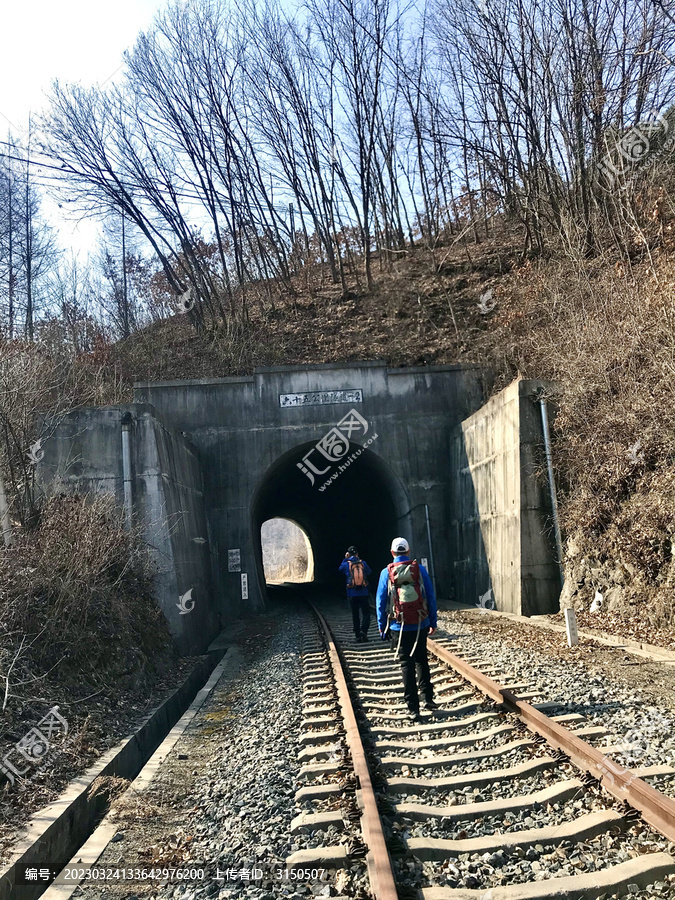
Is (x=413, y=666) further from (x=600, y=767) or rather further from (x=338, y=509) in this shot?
(x=338, y=509)

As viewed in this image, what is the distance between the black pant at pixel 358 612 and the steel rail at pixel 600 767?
17.2 ft

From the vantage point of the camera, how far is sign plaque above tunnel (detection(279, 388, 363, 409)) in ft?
57.3

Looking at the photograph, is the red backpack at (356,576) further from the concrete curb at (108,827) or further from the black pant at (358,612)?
the concrete curb at (108,827)

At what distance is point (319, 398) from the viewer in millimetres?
17469

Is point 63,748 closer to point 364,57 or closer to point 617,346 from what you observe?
point 617,346

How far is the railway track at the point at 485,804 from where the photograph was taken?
10.1ft

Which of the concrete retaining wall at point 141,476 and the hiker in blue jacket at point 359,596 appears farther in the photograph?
the concrete retaining wall at point 141,476

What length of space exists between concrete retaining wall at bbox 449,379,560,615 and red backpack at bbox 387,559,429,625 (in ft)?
18.9

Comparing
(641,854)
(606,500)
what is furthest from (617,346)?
(641,854)

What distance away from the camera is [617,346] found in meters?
10.8

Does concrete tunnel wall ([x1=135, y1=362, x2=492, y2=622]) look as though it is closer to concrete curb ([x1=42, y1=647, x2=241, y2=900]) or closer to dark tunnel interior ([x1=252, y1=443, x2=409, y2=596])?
dark tunnel interior ([x1=252, y1=443, x2=409, y2=596])

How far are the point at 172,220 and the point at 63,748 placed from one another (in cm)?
2040

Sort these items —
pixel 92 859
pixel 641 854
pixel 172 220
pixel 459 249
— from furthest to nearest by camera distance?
1. pixel 459 249
2. pixel 172 220
3. pixel 92 859
4. pixel 641 854

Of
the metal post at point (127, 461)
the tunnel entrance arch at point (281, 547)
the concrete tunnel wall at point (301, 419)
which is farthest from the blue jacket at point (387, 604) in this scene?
the tunnel entrance arch at point (281, 547)
